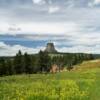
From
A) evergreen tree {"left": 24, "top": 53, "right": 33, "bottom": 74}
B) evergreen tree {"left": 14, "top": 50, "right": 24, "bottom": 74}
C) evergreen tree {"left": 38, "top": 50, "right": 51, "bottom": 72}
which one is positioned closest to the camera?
evergreen tree {"left": 14, "top": 50, "right": 24, "bottom": 74}

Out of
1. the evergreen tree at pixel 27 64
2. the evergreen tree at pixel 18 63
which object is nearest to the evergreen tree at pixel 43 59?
the evergreen tree at pixel 27 64

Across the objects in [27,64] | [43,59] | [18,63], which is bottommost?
[27,64]

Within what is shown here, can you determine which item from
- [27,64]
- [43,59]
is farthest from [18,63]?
[43,59]

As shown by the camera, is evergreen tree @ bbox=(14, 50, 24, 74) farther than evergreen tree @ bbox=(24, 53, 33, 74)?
No

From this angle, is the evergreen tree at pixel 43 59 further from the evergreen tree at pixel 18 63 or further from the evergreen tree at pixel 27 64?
the evergreen tree at pixel 18 63

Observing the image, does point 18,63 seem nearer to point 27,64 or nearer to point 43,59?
point 27,64

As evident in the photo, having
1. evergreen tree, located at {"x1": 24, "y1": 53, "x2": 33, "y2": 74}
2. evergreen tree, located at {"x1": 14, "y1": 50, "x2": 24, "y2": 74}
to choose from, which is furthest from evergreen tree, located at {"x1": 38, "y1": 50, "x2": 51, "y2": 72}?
evergreen tree, located at {"x1": 14, "y1": 50, "x2": 24, "y2": 74}

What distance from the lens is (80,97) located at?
3331 cm

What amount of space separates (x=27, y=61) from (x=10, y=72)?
8.78m

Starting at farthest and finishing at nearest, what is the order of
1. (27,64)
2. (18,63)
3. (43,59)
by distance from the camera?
(43,59)
(18,63)
(27,64)

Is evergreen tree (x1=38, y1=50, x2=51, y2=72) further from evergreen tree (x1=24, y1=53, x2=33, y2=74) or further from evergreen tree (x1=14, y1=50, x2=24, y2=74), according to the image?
evergreen tree (x1=14, y1=50, x2=24, y2=74)

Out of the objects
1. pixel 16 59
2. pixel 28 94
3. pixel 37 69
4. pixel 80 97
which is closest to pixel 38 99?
pixel 28 94

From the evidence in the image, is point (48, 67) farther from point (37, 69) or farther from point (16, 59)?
point (16, 59)

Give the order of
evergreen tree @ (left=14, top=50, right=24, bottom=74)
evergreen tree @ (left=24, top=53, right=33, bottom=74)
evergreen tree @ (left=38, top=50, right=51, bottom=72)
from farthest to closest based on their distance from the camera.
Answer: evergreen tree @ (left=38, top=50, right=51, bottom=72), evergreen tree @ (left=24, top=53, right=33, bottom=74), evergreen tree @ (left=14, top=50, right=24, bottom=74)
